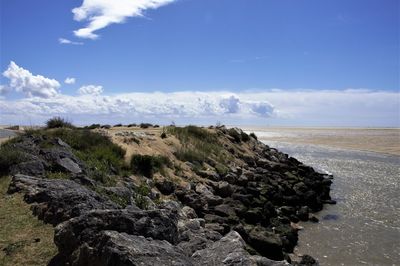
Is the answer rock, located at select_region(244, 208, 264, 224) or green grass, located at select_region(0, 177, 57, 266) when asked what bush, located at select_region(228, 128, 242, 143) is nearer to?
rock, located at select_region(244, 208, 264, 224)

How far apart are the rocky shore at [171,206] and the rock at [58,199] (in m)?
0.02

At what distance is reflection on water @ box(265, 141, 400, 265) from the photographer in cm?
1489

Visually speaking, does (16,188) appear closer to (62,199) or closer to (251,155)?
(62,199)

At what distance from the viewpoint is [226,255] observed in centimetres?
814

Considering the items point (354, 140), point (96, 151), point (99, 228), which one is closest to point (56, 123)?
point (96, 151)

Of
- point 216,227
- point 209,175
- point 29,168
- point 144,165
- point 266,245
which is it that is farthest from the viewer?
point 209,175

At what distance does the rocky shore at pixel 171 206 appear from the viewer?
7.30 metres

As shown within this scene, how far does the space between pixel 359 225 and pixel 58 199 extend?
542 inches

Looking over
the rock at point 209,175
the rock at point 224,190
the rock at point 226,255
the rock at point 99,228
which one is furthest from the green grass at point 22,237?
the rock at point 209,175

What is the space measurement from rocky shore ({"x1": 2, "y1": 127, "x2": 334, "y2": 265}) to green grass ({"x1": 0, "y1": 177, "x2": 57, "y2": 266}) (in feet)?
0.81

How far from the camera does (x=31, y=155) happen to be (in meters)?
14.4

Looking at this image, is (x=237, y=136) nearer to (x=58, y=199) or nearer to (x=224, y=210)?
(x=224, y=210)

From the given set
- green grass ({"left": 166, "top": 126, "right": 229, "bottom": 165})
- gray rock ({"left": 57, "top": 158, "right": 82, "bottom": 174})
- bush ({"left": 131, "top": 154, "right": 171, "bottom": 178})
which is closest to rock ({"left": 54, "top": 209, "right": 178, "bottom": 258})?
gray rock ({"left": 57, "top": 158, "right": 82, "bottom": 174})

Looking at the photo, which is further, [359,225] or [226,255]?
[359,225]
